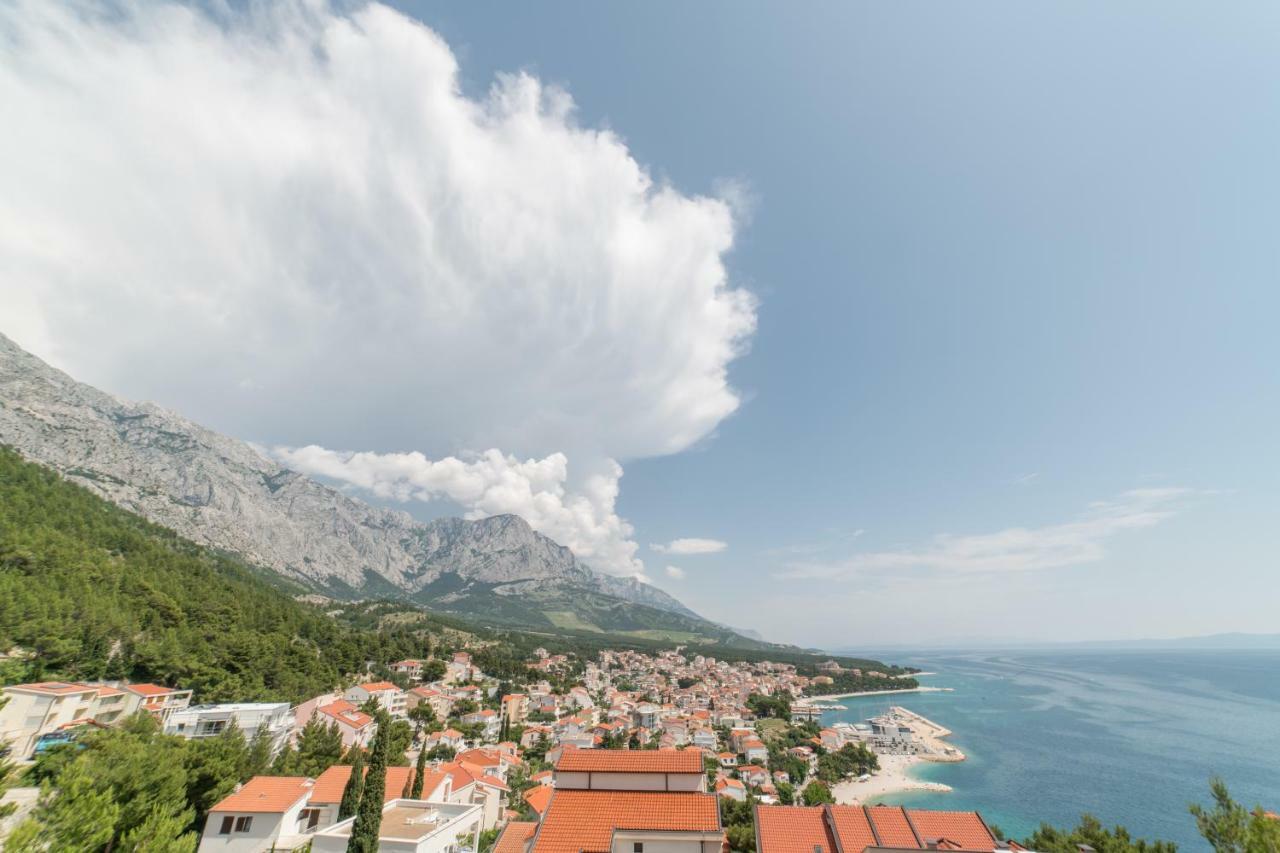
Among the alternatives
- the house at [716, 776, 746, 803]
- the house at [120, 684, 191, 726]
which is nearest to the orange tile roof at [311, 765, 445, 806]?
the house at [120, 684, 191, 726]

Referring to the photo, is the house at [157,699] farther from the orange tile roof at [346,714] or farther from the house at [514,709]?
the house at [514,709]

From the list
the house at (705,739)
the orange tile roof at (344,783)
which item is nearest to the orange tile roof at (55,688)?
the orange tile roof at (344,783)

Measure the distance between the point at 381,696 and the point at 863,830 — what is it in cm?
6599

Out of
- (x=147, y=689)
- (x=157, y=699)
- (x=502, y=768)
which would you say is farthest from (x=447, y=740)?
(x=147, y=689)

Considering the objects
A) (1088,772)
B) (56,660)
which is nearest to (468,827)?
(56,660)

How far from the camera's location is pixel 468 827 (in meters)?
23.7

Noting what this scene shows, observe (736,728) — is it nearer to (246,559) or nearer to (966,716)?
(966,716)

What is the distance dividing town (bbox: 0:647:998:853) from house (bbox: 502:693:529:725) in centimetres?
42

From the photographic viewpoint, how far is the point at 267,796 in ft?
79.3

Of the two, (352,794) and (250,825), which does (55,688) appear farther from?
(352,794)

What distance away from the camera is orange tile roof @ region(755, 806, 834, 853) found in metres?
19.6

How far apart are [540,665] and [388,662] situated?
4596 centimetres

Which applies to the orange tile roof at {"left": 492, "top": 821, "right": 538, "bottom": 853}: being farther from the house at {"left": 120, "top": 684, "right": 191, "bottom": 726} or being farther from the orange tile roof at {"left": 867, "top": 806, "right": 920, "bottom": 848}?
the house at {"left": 120, "top": 684, "right": 191, "bottom": 726}

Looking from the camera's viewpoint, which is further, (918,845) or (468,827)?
(468,827)
